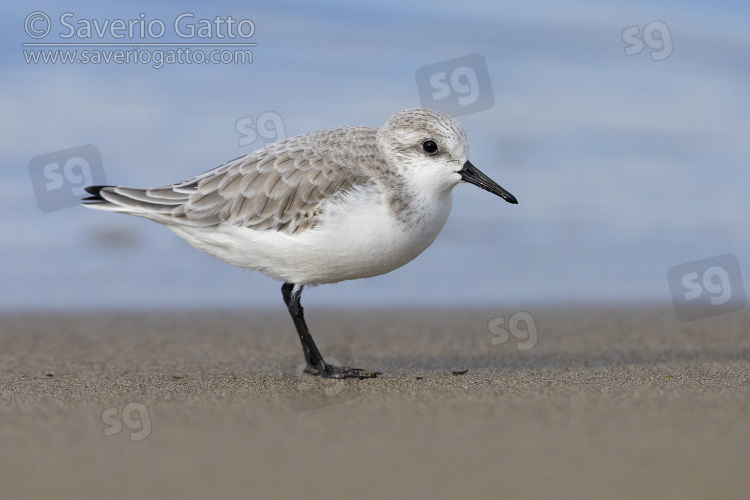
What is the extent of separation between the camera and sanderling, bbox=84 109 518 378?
19.6ft

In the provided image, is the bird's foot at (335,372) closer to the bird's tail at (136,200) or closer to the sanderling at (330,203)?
the sanderling at (330,203)

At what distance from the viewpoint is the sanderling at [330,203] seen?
5984 mm

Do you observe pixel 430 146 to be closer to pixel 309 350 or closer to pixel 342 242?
pixel 342 242

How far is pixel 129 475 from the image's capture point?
4.20 metres

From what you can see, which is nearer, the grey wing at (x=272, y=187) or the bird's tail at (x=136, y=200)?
the grey wing at (x=272, y=187)

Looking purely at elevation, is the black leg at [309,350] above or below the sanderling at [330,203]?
below

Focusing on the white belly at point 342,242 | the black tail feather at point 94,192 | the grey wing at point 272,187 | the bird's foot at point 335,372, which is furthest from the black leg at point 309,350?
the black tail feather at point 94,192

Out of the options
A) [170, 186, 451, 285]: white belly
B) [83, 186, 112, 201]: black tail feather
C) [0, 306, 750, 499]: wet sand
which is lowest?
[0, 306, 750, 499]: wet sand

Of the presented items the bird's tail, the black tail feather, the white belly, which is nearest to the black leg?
the white belly

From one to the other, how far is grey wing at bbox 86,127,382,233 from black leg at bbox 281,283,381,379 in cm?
60

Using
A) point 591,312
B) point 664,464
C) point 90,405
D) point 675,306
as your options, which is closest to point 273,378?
point 90,405

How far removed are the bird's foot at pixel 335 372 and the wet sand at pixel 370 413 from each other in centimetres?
15

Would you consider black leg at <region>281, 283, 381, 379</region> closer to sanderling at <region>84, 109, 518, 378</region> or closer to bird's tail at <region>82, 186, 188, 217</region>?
sanderling at <region>84, 109, 518, 378</region>

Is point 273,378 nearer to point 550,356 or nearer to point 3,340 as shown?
point 550,356
